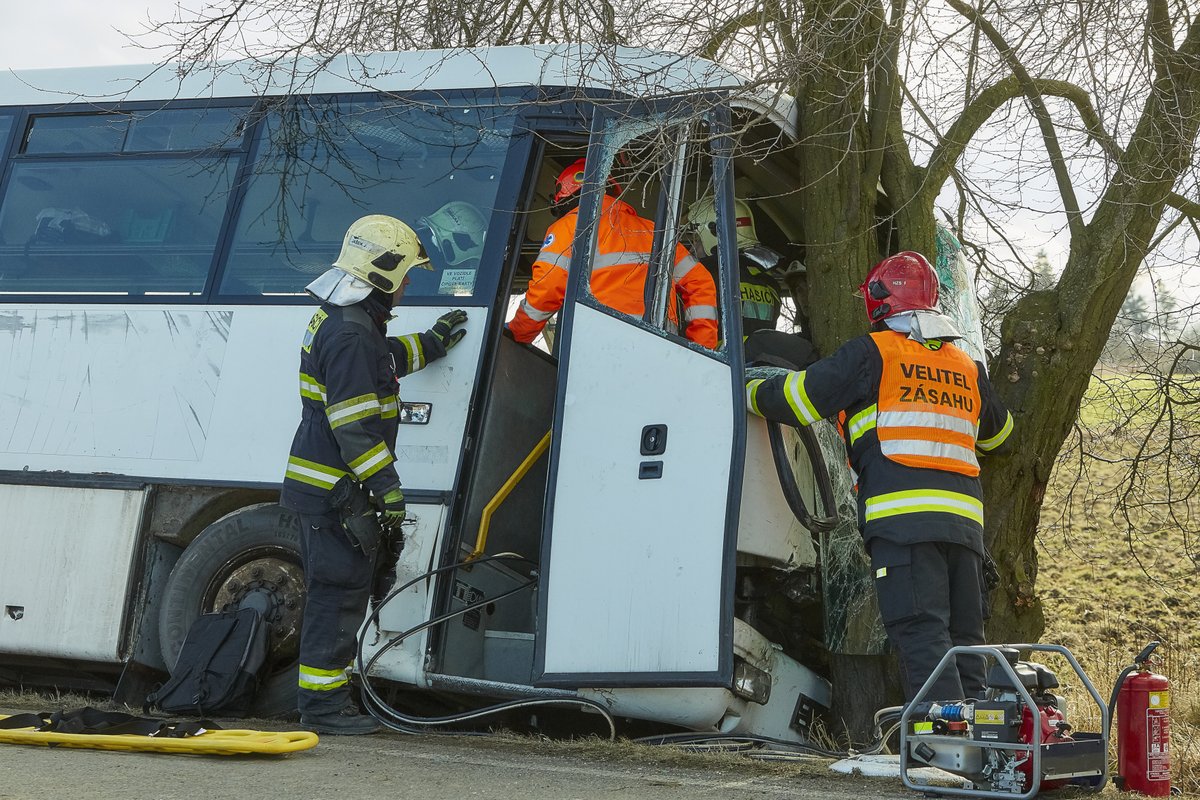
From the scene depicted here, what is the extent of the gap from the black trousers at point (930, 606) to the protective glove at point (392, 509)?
164cm

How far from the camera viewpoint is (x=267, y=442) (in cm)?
518

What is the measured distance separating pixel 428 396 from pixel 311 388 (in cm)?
43

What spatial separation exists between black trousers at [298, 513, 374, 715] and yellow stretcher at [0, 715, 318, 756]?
0.50 metres

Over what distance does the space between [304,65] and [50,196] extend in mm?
1329

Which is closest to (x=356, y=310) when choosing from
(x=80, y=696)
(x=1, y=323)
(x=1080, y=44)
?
(x=1, y=323)

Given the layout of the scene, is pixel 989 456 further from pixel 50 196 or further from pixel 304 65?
pixel 50 196

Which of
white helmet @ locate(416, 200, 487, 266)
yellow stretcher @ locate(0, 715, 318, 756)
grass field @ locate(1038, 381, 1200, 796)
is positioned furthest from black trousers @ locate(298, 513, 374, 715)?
grass field @ locate(1038, 381, 1200, 796)

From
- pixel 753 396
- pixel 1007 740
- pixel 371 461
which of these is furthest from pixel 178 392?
pixel 1007 740

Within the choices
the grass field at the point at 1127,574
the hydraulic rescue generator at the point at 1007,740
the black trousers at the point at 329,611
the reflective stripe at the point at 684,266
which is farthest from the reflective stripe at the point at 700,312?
the grass field at the point at 1127,574

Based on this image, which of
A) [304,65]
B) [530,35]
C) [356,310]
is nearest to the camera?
[356,310]

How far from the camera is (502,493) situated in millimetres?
4996

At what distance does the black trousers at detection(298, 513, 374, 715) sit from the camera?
4.75 metres

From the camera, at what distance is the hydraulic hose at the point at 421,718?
4.59 meters

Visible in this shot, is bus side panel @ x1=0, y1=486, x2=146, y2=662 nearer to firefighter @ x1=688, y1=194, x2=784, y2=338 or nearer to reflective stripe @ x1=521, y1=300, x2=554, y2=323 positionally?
reflective stripe @ x1=521, y1=300, x2=554, y2=323
